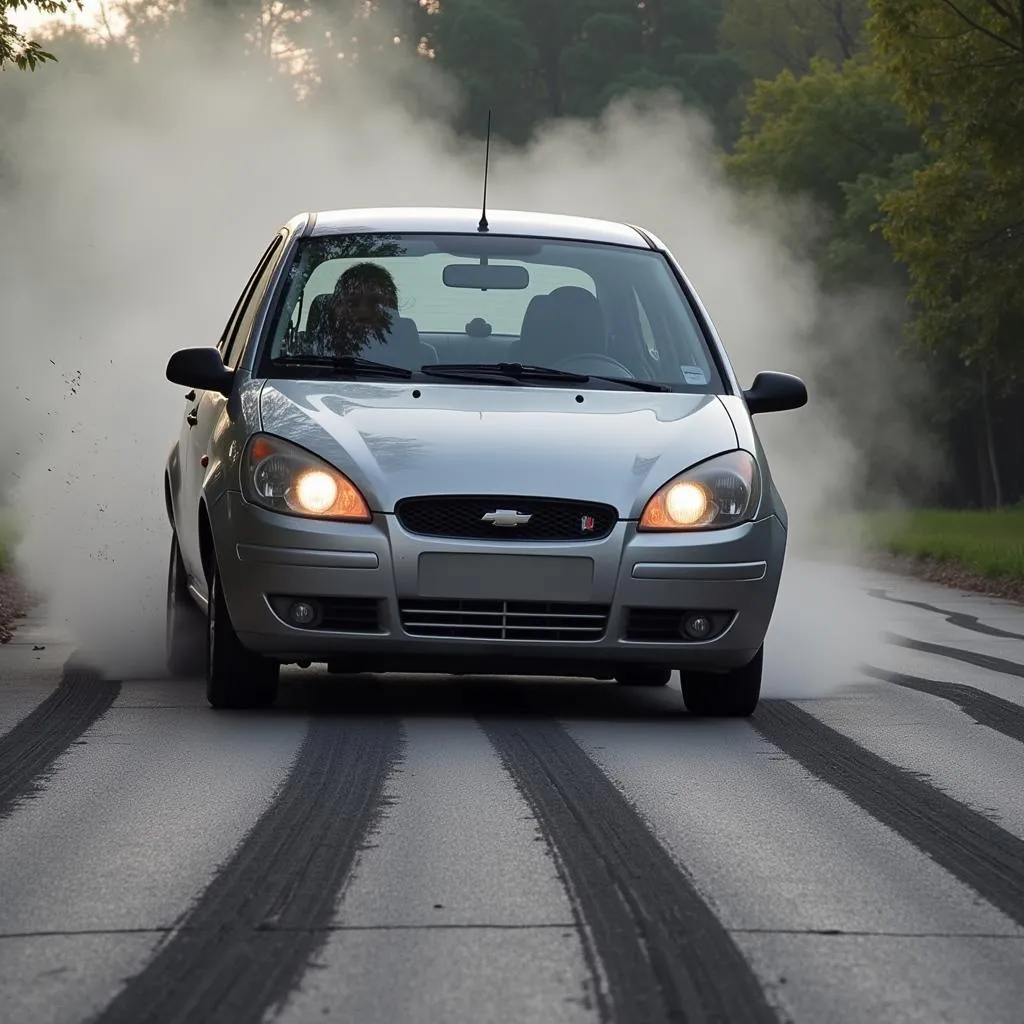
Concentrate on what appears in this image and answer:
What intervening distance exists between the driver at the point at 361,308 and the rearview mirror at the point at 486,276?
0.83 ft

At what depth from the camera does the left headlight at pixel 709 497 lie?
27.6 ft

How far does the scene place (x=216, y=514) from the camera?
28.5ft

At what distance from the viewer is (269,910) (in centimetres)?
507

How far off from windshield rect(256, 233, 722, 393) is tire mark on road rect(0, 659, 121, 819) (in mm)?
1467

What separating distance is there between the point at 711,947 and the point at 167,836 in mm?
1853

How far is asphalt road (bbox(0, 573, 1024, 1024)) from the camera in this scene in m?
4.38

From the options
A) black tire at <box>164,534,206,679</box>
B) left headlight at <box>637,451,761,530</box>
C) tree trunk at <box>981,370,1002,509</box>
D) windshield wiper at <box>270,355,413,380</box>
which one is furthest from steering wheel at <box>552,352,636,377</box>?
tree trunk at <box>981,370,1002,509</box>

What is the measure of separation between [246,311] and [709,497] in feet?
8.83

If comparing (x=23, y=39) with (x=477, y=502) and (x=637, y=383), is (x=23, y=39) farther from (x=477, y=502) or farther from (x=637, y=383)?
(x=477, y=502)

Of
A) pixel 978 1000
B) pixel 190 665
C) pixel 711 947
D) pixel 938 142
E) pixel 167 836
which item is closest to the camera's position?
pixel 978 1000

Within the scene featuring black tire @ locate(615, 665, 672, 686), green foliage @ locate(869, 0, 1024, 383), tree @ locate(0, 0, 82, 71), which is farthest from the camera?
green foliage @ locate(869, 0, 1024, 383)

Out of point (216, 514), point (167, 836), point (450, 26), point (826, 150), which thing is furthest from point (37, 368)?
point (450, 26)

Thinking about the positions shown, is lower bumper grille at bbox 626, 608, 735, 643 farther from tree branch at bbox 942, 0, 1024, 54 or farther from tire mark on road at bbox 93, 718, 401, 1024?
tree branch at bbox 942, 0, 1024, 54

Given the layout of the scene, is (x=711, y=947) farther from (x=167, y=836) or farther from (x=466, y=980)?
(x=167, y=836)
